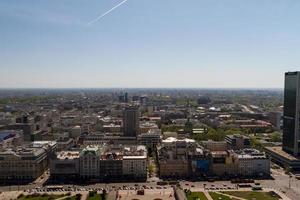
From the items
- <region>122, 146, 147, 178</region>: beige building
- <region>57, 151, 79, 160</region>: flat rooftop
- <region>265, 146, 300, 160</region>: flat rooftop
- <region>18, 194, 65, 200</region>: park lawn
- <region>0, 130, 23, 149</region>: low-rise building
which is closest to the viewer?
<region>18, 194, 65, 200</region>: park lawn

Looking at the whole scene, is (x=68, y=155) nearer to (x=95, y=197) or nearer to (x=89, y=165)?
(x=89, y=165)

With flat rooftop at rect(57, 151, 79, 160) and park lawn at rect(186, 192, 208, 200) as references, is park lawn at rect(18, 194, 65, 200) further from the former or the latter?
park lawn at rect(186, 192, 208, 200)

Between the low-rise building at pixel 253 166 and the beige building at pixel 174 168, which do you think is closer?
the beige building at pixel 174 168

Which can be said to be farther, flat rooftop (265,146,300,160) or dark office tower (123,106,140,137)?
dark office tower (123,106,140,137)

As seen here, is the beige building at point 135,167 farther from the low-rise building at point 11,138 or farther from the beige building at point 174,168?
the low-rise building at point 11,138

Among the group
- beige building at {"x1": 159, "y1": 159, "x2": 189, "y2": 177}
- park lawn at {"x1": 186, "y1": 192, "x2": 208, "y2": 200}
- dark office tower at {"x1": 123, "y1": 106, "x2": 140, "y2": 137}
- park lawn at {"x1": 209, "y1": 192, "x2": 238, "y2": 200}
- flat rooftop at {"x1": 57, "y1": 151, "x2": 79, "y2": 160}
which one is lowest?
park lawn at {"x1": 209, "y1": 192, "x2": 238, "y2": 200}

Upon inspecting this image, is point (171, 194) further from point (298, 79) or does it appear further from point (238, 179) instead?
point (298, 79)

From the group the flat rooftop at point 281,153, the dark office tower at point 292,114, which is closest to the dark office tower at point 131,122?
the flat rooftop at point 281,153

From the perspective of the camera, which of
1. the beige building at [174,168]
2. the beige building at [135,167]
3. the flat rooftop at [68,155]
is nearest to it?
the beige building at [135,167]

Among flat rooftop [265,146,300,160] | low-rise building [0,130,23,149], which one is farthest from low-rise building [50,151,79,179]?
flat rooftop [265,146,300,160]

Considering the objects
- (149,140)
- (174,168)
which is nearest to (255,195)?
(174,168)
